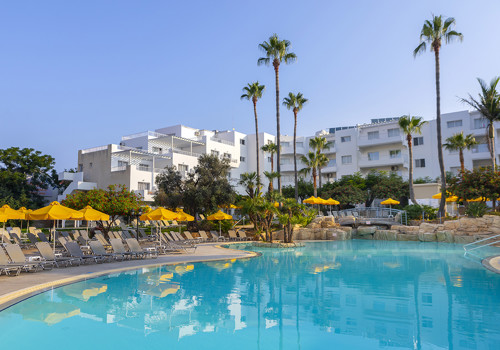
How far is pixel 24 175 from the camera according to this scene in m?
37.5

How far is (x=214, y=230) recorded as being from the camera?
2939 cm

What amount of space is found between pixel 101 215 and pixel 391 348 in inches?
522

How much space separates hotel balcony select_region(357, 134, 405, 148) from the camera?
46594 mm

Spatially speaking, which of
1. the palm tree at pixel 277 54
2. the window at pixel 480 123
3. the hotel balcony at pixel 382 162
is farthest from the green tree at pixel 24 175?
the window at pixel 480 123

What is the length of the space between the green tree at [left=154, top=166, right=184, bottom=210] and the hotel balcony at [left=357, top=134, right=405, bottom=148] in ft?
91.2

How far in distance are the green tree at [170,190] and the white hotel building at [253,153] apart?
18.0 ft

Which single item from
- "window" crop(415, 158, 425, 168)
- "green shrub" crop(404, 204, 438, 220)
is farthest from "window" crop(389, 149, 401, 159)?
"green shrub" crop(404, 204, 438, 220)

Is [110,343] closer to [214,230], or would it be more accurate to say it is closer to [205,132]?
[214,230]

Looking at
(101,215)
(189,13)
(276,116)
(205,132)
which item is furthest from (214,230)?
(205,132)

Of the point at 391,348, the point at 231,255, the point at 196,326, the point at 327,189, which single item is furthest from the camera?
the point at 327,189

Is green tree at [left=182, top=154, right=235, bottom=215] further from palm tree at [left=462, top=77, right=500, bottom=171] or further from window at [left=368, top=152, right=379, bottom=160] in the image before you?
window at [left=368, top=152, right=379, bottom=160]

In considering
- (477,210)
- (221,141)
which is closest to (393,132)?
(221,141)

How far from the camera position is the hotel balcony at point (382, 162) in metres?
45.5

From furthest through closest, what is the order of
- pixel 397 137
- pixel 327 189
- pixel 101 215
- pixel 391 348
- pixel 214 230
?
pixel 397 137, pixel 327 189, pixel 214 230, pixel 101 215, pixel 391 348
